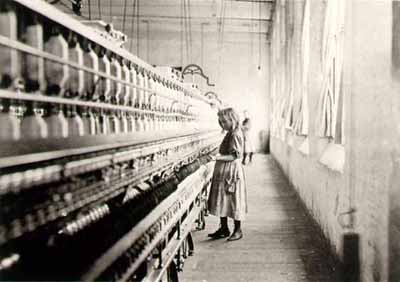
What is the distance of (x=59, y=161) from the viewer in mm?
1721

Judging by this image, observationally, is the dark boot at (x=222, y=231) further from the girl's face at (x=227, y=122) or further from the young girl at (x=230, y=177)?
the girl's face at (x=227, y=122)

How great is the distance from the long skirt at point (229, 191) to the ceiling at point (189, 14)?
9598 millimetres

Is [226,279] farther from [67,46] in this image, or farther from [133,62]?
[67,46]

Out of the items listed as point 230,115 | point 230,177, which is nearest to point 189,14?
point 230,115

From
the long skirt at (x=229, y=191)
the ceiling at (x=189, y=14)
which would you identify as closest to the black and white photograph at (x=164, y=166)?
the long skirt at (x=229, y=191)

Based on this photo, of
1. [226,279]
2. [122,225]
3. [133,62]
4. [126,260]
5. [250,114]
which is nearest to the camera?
[126,260]

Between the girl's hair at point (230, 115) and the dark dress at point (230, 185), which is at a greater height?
the girl's hair at point (230, 115)

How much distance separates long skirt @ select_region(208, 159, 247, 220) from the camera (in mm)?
5266

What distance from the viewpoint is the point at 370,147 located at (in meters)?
3.19

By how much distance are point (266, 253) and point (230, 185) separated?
2.84 ft

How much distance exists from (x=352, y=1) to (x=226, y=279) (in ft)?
8.61

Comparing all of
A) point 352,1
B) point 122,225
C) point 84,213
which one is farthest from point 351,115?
point 84,213

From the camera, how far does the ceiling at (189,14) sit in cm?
1559

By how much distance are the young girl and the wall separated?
41.7 inches
